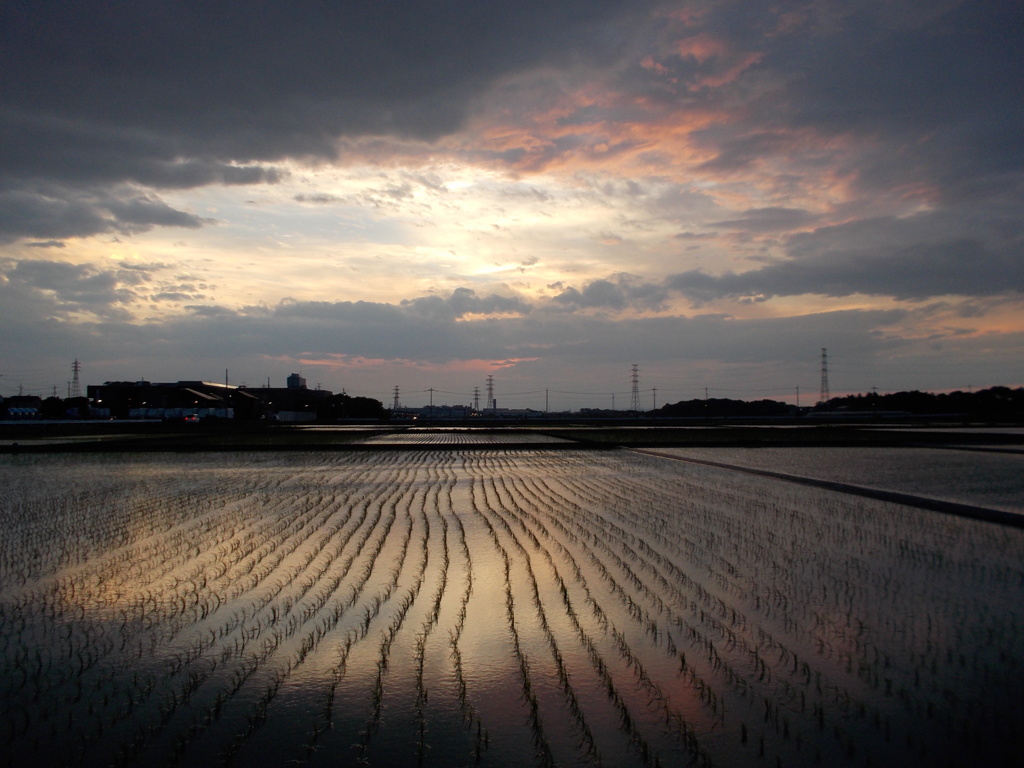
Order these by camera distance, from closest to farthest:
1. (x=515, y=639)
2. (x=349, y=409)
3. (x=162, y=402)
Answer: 1. (x=515, y=639)
2. (x=162, y=402)
3. (x=349, y=409)

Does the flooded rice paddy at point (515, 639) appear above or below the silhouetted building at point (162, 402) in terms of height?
below

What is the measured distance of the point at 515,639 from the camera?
19.4ft

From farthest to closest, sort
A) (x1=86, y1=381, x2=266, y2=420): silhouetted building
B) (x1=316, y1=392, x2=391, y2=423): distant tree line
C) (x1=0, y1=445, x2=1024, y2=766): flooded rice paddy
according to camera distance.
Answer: (x1=316, y1=392, x2=391, y2=423): distant tree line < (x1=86, y1=381, x2=266, y2=420): silhouetted building < (x1=0, y1=445, x2=1024, y2=766): flooded rice paddy

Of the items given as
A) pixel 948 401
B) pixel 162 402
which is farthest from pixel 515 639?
pixel 948 401

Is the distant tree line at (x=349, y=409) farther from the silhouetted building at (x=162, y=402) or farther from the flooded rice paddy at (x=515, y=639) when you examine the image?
the flooded rice paddy at (x=515, y=639)

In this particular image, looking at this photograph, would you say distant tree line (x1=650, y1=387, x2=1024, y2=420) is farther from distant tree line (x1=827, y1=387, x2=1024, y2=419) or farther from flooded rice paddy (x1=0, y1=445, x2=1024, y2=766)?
flooded rice paddy (x1=0, y1=445, x2=1024, y2=766)

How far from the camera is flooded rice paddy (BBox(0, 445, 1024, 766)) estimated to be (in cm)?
422

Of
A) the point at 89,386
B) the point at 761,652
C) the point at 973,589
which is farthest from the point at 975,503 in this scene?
the point at 89,386

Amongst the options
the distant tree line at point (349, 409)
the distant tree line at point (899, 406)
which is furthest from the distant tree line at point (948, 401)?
the distant tree line at point (349, 409)

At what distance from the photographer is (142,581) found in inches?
321

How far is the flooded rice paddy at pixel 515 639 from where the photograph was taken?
4219mm


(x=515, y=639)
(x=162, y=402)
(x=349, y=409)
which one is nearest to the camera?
(x=515, y=639)

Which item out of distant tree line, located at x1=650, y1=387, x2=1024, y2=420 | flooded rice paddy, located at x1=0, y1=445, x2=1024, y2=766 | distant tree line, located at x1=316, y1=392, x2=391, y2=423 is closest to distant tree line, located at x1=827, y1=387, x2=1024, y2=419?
distant tree line, located at x1=650, y1=387, x2=1024, y2=420

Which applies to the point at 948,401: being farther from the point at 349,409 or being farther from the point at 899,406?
the point at 349,409
